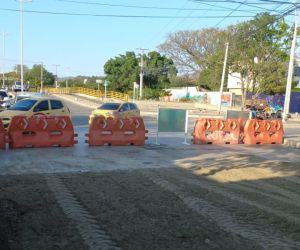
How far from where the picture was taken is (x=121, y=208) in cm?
730

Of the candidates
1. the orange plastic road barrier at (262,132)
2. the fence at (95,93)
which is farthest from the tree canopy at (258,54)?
the orange plastic road barrier at (262,132)

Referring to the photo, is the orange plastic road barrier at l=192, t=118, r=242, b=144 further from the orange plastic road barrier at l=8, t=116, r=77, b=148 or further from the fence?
the fence

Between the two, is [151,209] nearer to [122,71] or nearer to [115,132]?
[115,132]

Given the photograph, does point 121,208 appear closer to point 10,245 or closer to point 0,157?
point 10,245

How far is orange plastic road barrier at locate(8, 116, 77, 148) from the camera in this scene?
13.9m

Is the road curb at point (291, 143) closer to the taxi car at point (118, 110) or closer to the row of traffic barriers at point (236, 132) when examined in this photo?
the row of traffic barriers at point (236, 132)

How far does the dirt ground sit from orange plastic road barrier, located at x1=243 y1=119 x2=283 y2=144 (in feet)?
22.4

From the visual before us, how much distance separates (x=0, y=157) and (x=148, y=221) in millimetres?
6815

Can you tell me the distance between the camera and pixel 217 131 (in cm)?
1788

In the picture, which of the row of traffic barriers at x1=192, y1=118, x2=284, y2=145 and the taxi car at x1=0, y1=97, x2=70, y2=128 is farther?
the taxi car at x1=0, y1=97, x2=70, y2=128

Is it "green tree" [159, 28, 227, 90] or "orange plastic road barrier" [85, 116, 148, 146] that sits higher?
"green tree" [159, 28, 227, 90]

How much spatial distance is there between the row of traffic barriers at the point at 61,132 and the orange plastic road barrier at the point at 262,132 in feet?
15.3

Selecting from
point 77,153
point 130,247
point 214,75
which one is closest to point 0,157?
point 77,153

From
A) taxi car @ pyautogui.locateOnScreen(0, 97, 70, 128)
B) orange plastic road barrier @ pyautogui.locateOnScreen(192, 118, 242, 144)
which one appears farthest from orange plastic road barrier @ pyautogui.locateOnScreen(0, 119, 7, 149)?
orange plastic road barrier @ pyautogui.locateOnScreen(192, 118, 242, 144)
